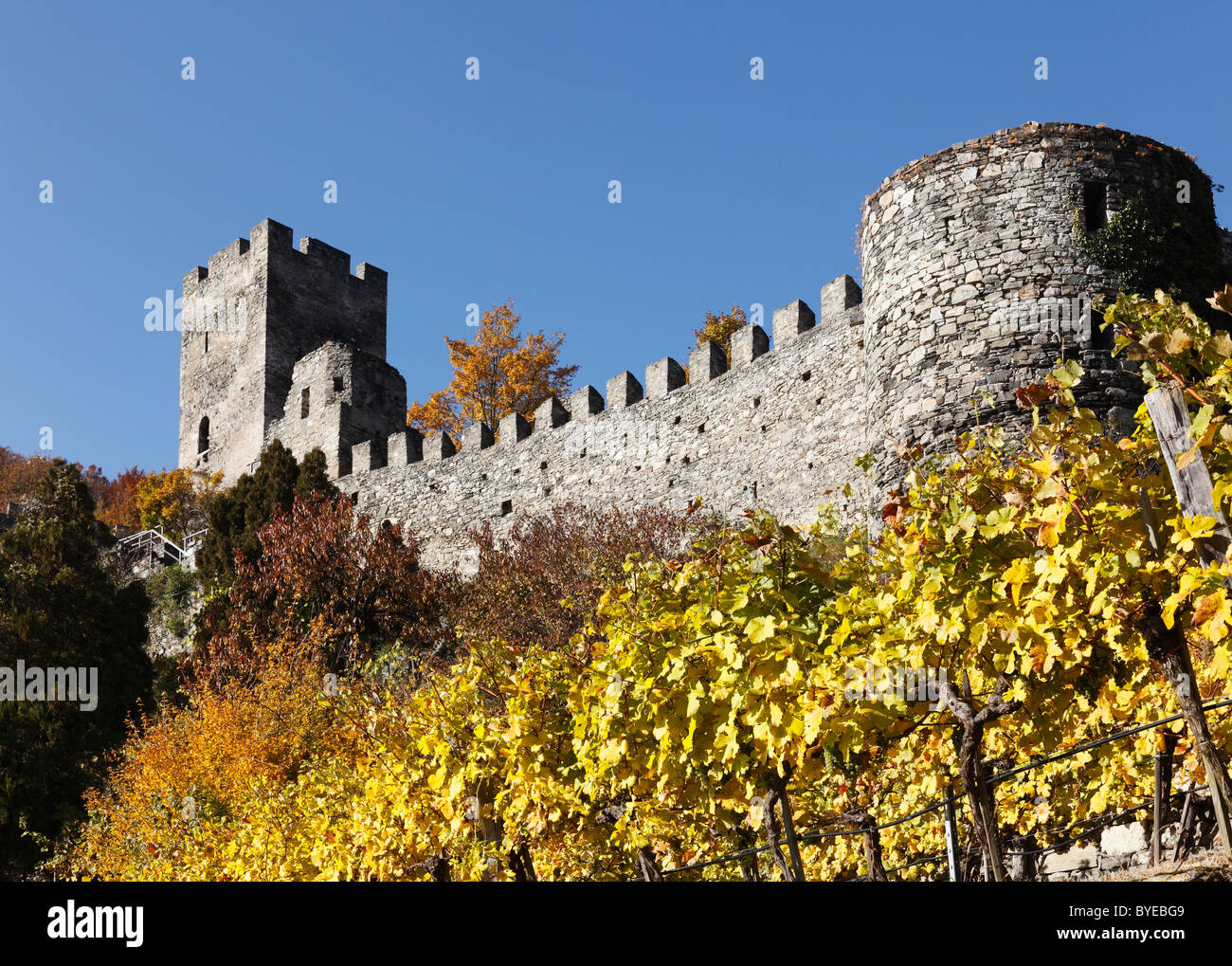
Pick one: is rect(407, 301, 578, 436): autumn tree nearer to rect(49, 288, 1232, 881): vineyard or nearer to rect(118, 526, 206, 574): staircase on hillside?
rect(118, 526, 206, 574): staircase on hillside

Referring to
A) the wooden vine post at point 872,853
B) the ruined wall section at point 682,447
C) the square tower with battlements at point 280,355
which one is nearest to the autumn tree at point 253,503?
the square tower with battlements at point 280,355

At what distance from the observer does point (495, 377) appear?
31125 millimetres

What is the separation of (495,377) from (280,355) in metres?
5.72

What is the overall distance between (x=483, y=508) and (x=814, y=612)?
51.9 ft

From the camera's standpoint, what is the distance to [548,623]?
14273 mm

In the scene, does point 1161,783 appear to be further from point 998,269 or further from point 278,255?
point 278,255

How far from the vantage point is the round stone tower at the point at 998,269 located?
29.5ft

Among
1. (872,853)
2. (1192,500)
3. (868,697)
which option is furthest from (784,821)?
(1192,500)

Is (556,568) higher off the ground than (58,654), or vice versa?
(556,568)

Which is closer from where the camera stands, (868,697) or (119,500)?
(868,697)

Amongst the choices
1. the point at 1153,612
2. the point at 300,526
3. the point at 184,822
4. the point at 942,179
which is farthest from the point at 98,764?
the point at 1153,612

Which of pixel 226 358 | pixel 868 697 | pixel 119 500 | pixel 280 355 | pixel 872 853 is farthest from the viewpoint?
pixel 119 500

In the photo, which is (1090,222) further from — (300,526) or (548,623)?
(300,526)

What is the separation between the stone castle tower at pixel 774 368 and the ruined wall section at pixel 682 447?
3 centimetres
